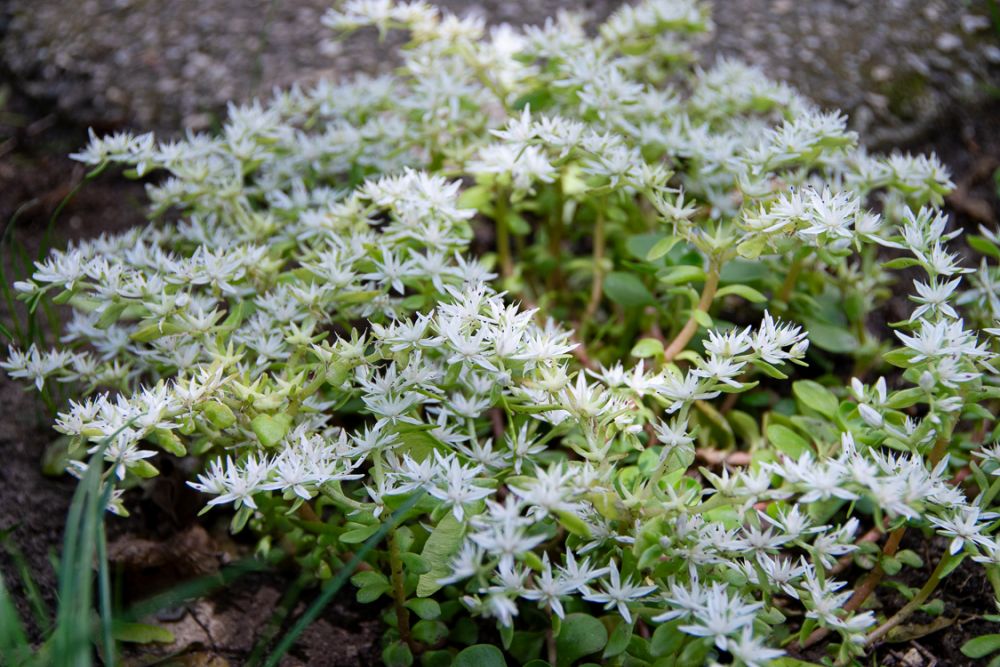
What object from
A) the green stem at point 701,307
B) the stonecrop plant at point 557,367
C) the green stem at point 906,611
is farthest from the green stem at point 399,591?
the green stem at point 906,611

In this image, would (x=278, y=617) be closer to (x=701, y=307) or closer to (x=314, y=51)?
(x=701, y=307)

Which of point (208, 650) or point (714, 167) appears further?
point (714, 167)

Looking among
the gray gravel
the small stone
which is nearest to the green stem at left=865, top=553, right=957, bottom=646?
the gray gravel

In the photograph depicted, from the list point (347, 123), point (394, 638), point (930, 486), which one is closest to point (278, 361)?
point (394, 638)

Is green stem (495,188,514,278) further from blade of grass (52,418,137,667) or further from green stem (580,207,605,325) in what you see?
blade of grass (52,418,137,667)

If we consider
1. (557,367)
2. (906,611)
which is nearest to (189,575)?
(557,367)

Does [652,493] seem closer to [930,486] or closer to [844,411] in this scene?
[930,486]
